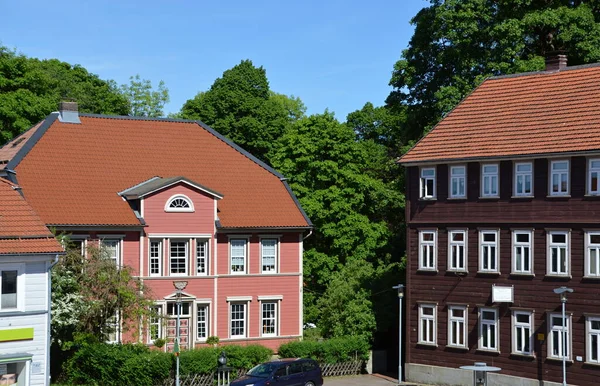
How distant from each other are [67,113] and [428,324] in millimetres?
20924

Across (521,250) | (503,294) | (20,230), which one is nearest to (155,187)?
(20,230)

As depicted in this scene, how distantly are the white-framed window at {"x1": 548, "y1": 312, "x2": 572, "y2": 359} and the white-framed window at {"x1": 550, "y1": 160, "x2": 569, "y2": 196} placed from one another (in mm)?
4684

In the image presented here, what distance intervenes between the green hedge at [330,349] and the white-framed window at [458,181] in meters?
8.44

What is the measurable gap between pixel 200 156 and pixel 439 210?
48.0ft

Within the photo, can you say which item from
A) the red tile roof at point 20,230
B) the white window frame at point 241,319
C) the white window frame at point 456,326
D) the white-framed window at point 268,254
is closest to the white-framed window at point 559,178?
the white window frame at point 456,326

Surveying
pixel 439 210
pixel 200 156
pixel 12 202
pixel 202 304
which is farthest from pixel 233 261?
pixel 12 202

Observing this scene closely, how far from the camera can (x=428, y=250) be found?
4369cm

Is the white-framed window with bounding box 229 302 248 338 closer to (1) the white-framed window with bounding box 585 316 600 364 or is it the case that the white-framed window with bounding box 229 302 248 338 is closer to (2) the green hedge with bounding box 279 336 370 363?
(2) the green hedge with bounding box 279 336 370 363

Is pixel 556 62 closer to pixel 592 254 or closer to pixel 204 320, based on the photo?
pixel 592 254

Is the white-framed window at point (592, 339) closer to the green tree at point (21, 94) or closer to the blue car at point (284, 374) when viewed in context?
the blue car at point (284, 374)

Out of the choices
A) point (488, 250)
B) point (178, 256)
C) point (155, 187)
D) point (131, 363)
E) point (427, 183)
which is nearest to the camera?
point (131, 363)

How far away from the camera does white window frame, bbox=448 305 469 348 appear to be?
138 feet

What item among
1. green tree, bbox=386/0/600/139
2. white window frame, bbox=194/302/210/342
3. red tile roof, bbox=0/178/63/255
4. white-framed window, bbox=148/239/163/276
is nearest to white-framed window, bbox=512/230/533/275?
green tree, bbox=386/0/600/139

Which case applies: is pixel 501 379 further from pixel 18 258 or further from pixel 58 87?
pixel 58 87
